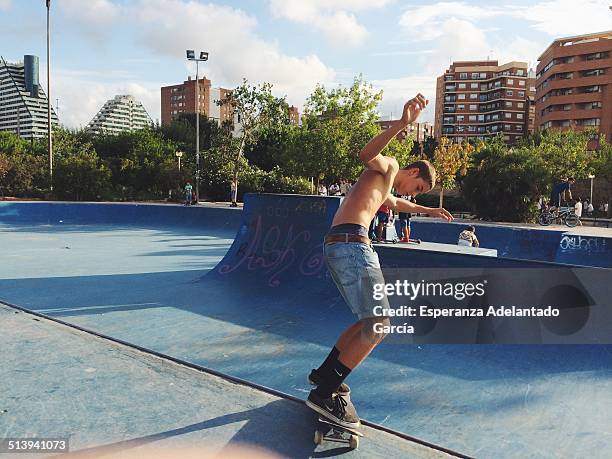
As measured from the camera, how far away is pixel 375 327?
9.31ft

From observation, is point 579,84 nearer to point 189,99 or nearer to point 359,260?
point 359,260

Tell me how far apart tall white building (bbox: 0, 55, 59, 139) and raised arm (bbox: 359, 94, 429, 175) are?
117 metres

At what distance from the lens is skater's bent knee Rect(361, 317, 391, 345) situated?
2838 millimetres

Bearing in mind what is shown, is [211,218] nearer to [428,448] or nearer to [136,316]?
[136,316]

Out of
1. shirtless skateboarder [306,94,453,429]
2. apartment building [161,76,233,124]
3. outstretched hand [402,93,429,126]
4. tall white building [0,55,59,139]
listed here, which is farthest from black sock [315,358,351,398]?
apartment building [161,76,233,124]

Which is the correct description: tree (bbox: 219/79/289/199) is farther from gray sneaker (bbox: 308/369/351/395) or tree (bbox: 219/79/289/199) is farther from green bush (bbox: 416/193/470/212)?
gray sneaker (bbox: 308/369/351/395)

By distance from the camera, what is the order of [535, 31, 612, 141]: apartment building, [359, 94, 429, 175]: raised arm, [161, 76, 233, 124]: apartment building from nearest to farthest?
[359, 94, 429, 175]: raised arm < [535, 31, 612, 141]: apartment building < [161, 76, 233, 124]: apartment building

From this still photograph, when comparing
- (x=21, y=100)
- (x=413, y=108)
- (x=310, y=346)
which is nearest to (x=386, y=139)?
(x=413, y=108)

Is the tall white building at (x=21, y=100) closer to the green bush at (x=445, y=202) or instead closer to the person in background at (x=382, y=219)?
the green bush at (x=445, y=202)

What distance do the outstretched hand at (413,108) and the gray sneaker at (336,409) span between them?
65.6 inches

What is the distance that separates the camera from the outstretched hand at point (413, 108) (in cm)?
289

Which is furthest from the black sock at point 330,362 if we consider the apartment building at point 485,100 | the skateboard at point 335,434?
the apartment building at point 485,100

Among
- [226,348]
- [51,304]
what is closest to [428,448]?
[226,348]

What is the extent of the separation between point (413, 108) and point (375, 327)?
1.27 m
